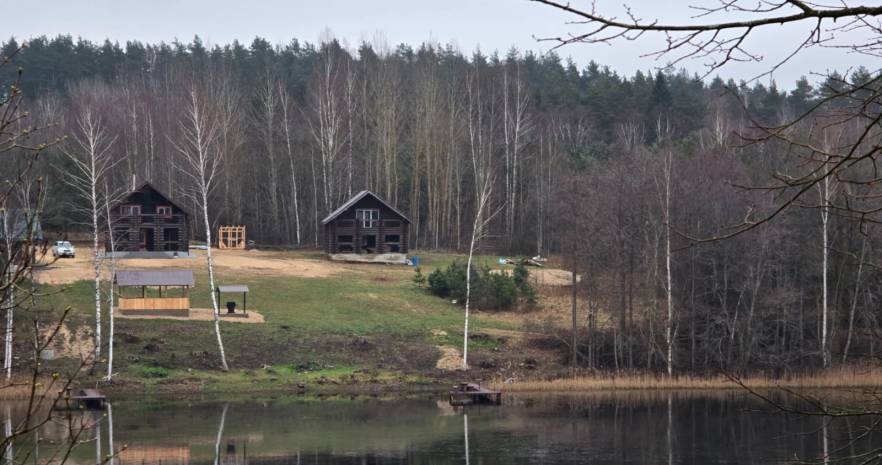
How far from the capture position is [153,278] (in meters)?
47.8

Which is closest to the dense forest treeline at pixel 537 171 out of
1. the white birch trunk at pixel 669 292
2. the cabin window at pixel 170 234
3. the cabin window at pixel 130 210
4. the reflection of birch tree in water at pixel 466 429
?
the white birch trunk at pixel 669 292

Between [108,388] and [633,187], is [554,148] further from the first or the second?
[108,388]

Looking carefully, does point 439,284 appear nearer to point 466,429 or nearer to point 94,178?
point 94,178

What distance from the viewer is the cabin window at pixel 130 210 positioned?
6719 centimetres

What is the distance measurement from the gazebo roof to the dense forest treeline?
22.6 ft

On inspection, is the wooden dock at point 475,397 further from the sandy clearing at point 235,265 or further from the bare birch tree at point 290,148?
the bare birch tree at point 290,148

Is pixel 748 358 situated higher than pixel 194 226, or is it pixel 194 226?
pixel 194 226

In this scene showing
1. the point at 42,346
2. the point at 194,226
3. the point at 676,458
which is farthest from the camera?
the point at 194,226

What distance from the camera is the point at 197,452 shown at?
30500mm

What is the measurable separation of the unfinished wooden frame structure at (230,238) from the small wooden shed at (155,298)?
82.1 ft

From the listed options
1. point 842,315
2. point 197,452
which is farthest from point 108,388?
point 842,315

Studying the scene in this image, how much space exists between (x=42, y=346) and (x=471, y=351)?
140 ft

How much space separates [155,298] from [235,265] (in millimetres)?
13450

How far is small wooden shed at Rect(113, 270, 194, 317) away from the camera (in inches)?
1861
